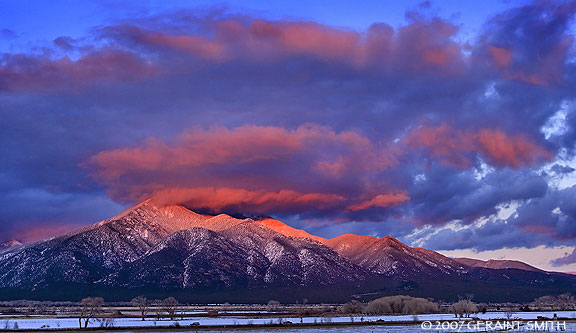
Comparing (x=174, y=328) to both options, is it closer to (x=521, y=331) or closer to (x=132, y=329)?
(x=132, y=329)

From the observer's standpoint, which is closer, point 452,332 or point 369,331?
point 452,332

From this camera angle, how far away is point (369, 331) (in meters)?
140

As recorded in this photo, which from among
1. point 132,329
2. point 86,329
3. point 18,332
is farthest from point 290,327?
point 18,332

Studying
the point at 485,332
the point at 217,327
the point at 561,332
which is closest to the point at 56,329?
the point at 217,327

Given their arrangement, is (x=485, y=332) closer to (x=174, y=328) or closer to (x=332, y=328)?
(x=332, y=328)

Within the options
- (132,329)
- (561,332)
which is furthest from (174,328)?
(561,332)

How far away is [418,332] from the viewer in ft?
429

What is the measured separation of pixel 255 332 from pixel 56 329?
44.0m

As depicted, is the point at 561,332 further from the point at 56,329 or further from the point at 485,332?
the point at 56,329

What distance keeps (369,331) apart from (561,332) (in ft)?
118

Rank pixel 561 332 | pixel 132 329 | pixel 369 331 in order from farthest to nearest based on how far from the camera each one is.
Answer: pixel 132 329 < pixel 369 331 < pixel 561 332

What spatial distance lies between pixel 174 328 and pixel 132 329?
30.2 feet

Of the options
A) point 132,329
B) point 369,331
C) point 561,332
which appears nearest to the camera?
point 561,332

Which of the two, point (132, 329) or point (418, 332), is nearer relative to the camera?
point (418, 332)
